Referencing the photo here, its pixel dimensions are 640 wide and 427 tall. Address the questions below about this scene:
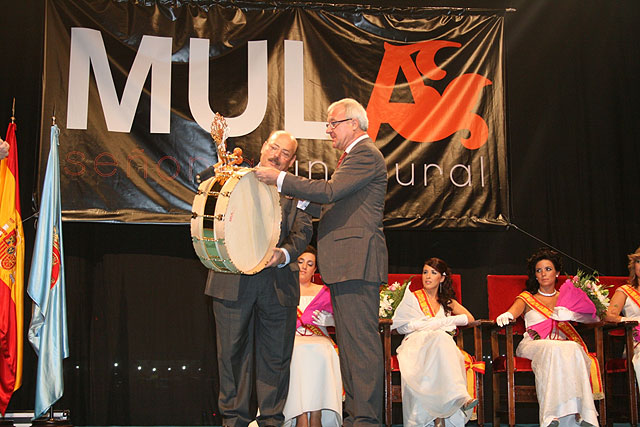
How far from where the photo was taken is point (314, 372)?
15.0 ft

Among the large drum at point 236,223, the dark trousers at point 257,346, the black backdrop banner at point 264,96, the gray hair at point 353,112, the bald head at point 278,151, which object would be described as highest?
the black backdrop banner at point 264,96

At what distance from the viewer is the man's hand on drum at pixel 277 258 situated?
375 centimetres

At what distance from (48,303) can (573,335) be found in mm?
3635

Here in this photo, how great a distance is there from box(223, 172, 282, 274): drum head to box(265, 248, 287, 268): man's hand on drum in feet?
0.17

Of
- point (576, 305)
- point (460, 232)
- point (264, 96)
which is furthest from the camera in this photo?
point (460, 232)

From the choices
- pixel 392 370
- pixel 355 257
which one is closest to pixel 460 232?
pixel 392 370

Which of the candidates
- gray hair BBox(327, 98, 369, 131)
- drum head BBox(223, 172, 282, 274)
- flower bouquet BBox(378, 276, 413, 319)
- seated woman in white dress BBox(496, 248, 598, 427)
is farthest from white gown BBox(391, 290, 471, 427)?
gray hair BBox(327, 98, 369, 131)

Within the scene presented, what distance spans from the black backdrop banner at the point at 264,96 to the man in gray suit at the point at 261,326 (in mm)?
1782

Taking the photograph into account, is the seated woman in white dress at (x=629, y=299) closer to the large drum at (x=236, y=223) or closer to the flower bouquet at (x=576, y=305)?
the flower bouquet at (x=576, y=305)

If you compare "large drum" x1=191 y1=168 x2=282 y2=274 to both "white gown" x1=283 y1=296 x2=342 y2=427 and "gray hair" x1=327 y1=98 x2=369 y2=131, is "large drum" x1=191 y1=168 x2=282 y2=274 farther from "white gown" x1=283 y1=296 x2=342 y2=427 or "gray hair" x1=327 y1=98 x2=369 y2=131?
"white gown" x1=283 y1=296 x2=342 y2=427

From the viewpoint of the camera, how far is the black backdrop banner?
5.54 m

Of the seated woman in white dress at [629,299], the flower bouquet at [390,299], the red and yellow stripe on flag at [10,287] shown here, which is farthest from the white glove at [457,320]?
the red and yellow stripe on flag at [10,287]

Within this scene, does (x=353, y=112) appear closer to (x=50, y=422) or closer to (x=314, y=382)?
(x=314, y=382)

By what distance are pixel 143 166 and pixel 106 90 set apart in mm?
660
